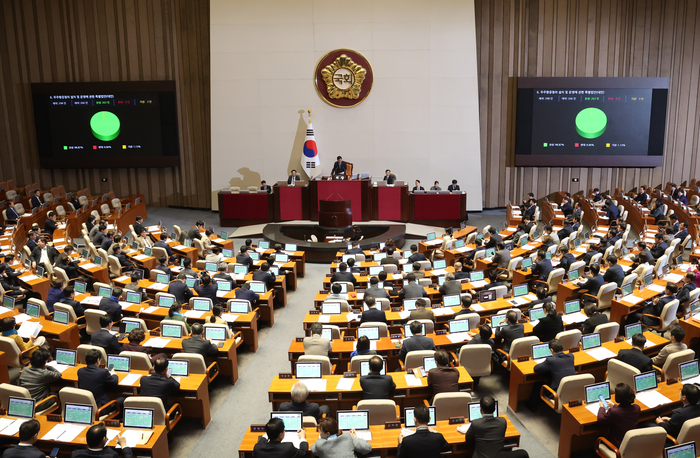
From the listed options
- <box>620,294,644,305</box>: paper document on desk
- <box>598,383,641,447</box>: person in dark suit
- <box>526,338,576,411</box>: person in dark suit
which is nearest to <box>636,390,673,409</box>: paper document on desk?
<box>598,383,641,447</box>: person in dark suit

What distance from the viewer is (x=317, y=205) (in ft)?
57.4

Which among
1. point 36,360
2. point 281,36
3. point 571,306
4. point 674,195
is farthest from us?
point 281,36

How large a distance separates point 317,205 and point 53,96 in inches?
444

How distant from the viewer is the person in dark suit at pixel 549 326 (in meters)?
7.48

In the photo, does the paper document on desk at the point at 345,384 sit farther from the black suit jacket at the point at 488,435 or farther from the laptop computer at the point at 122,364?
the laptop computer at the point at 122,364

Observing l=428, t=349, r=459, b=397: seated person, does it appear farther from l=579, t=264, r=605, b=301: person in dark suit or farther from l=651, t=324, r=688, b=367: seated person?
l=579, t=264, r=605, b=301: person in dark suit

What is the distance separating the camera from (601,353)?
6863 mm

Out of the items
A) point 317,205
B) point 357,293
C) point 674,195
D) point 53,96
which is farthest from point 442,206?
point 53,96

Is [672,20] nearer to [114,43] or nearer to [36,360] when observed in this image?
[114,43]

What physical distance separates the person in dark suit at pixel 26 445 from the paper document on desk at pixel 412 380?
3748 mm

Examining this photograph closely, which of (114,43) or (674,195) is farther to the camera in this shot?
(114,43)

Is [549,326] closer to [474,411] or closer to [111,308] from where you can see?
[474,411]

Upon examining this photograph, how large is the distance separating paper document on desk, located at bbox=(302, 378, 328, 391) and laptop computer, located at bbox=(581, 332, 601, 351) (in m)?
3.40

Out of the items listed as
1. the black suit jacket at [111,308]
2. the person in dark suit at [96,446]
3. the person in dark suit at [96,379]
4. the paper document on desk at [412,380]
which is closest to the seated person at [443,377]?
the paper document on desk at [412,380]
